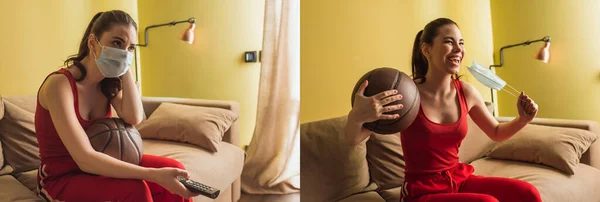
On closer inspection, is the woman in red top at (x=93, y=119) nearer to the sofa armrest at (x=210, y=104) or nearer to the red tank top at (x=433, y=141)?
the sofa armrest at (x=210, y=104)

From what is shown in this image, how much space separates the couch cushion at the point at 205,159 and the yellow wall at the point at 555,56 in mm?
707

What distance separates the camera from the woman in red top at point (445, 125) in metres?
1.16

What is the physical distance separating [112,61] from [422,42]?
0.73 metres

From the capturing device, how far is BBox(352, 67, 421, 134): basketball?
3.59 ft

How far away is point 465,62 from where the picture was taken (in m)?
1.17

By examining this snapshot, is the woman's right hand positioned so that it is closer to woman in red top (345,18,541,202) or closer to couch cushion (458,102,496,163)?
woman in red top (345,18,541,202)

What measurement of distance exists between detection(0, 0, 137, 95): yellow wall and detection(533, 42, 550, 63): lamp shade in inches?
37.8

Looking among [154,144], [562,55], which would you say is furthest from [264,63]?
[562,55]

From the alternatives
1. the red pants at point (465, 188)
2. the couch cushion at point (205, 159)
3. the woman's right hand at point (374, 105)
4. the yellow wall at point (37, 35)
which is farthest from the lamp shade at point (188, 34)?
the red pants at point (465, 188)

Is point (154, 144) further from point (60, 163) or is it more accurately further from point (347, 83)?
point (347, 83)

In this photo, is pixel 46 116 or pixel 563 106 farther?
pixel 563 106

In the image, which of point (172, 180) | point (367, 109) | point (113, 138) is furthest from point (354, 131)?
point (113, 138)

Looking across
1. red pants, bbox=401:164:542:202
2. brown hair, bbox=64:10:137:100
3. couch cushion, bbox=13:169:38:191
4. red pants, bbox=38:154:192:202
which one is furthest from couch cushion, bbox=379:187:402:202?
couch cushion, bbox=13:169:38:191

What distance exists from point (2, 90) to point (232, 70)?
526 millimetres
